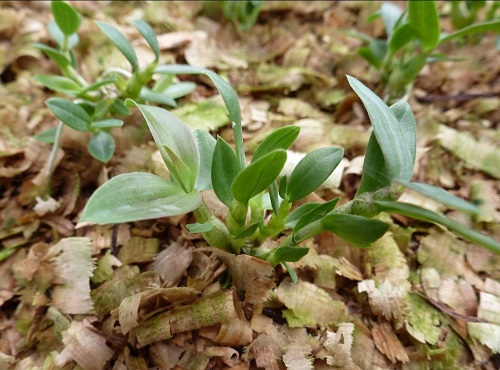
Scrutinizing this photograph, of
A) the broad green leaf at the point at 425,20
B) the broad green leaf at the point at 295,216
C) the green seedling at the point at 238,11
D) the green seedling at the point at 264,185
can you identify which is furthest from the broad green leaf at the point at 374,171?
the green seedling at the point at 238,11

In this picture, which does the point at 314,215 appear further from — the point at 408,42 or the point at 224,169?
the point at 408,42

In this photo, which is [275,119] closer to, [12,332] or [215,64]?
[215,64]

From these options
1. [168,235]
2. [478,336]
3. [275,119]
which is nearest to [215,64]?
[275,119]

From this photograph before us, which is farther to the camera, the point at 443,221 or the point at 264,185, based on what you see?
the point at 264,185

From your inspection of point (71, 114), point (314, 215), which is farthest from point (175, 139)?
point (71, 114)

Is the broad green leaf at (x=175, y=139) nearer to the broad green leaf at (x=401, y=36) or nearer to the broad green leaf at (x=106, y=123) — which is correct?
the broad green leaf at (x=106, y=123)

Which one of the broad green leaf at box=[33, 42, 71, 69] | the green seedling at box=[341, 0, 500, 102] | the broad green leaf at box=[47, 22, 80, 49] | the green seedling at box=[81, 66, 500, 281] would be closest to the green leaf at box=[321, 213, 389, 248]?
the green seedling at box=[81, 66, 500, 281]
